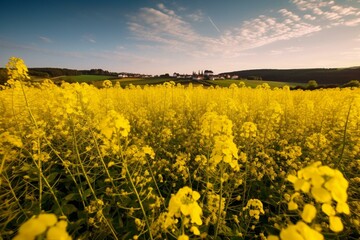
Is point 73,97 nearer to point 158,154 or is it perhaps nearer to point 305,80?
point 158,154

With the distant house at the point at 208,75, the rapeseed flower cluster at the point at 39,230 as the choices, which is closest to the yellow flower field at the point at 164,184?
the rapeseed flower cluster at the point at 39,230

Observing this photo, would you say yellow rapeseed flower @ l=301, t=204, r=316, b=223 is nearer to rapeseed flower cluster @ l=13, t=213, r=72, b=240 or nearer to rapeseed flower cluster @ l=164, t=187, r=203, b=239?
rapeseed flower cluster @ l=164, t=187, r=203, b=239

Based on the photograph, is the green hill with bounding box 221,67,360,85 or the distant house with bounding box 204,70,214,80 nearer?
the distant house with bounding box 204,70,214,80

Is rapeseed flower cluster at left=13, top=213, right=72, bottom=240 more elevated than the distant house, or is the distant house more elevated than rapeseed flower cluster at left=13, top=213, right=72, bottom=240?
rapeseed flower cluster at left=13, top=213, right=72, bottom=240

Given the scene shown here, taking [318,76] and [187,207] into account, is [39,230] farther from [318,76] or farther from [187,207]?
[318,76]

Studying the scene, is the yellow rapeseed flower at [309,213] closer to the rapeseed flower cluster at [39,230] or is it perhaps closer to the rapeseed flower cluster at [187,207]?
the rapeseed flower cluster at [187,207]

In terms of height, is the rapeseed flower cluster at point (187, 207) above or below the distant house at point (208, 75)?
above

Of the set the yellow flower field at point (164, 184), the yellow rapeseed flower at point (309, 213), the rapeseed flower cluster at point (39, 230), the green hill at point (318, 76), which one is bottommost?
the green hill at point (318, 76)

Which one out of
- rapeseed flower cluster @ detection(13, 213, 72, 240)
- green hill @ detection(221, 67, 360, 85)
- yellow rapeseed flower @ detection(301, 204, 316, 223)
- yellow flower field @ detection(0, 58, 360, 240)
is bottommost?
green hill @ detection(221, 67, 360, 85)

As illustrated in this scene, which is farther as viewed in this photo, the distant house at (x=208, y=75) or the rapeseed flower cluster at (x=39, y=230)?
the distant house at (x=208, y=75)

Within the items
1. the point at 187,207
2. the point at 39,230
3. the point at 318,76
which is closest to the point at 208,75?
the point at 318,76

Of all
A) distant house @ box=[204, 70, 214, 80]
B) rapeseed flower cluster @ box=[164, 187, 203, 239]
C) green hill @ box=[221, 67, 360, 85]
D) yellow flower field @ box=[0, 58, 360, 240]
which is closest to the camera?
yellow flower field @ box=[0, 58, 360, 240]

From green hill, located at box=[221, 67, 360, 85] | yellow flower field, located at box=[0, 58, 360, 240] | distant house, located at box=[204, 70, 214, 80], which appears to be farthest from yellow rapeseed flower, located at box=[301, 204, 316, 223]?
green hill, located at box=[221, 67, 360, 85]

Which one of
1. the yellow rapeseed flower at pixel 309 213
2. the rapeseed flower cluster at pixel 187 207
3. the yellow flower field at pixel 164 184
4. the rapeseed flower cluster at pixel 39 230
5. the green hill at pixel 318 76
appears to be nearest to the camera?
the rapeseed flower cluster at pixel 39 230
